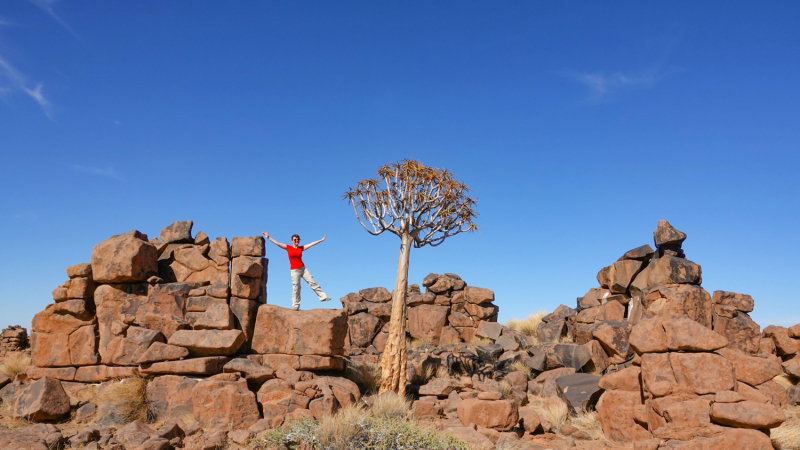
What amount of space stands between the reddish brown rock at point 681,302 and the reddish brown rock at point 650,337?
8012 millimetres

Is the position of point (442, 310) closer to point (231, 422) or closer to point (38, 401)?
point (231, 422)

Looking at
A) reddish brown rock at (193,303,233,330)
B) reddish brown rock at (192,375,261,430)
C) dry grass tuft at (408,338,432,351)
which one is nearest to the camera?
reddish brown rock at (192,375,261,430)

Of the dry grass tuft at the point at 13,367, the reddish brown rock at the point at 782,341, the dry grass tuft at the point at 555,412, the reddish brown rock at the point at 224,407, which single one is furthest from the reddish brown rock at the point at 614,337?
the dry grass tuft at the point at 13,367

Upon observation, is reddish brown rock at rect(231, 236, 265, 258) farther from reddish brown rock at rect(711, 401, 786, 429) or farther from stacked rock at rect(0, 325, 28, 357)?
stacked rock at rect(0, 325, 28, 357)

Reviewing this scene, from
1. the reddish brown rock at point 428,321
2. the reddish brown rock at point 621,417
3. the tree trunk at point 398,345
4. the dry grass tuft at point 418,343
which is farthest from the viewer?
the reddish brown rock at point 428,321

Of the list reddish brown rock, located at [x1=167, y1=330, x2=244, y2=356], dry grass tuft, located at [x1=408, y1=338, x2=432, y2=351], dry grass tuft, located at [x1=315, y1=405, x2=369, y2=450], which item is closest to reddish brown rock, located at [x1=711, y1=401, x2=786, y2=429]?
dry grass tuft, located at [x1=315, y1=405, x2=369, y2=450]

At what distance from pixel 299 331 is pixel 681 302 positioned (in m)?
11.5

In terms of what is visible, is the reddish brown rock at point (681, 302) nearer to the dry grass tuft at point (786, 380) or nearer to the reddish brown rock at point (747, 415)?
the dry grass tuft at point (786, 380)

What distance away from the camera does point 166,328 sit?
1252cm

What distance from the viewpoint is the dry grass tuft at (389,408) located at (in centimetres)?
1072

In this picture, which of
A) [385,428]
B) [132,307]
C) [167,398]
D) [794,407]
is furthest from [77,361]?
[794,407]

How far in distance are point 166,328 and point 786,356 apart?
59.6 feet

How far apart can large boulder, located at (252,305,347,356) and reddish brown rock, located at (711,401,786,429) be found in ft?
24.2

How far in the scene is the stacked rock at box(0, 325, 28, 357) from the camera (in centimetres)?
2233
